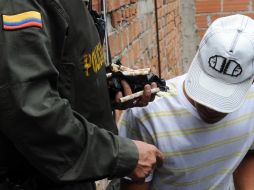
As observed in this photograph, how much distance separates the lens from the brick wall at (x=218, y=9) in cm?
411

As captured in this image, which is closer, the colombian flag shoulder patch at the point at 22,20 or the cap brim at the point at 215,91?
the colombian flag shoulder patch at the point at 22,20


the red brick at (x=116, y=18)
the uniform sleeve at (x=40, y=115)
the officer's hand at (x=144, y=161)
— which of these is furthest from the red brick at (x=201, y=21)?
the uniform sleeve at (x=40, y=115)

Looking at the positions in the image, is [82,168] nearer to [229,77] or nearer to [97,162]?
[97,162]

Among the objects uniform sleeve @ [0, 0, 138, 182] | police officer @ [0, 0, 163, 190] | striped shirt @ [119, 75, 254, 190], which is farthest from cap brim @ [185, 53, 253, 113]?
uniform sleeve @ [0, 0, 138, 182]

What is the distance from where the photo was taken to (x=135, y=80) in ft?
6.39

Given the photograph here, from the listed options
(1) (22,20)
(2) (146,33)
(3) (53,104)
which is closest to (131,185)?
(3) (53,104)

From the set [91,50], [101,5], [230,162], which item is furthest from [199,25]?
[91,50]

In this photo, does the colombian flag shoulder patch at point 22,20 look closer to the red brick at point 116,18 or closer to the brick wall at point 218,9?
the red brick at point 116,18

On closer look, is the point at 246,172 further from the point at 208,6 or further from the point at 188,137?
the point at 208,6

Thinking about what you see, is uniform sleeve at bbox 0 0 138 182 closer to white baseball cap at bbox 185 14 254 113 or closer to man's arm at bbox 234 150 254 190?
white baseball cap at bbox 185 14 254 113

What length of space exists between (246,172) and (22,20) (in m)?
1.41

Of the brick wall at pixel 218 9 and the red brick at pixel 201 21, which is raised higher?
the brick wall at pixel 218 9

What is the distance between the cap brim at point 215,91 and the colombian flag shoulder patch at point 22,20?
803 millimetres

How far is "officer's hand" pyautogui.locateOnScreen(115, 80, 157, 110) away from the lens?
190 centimetres
